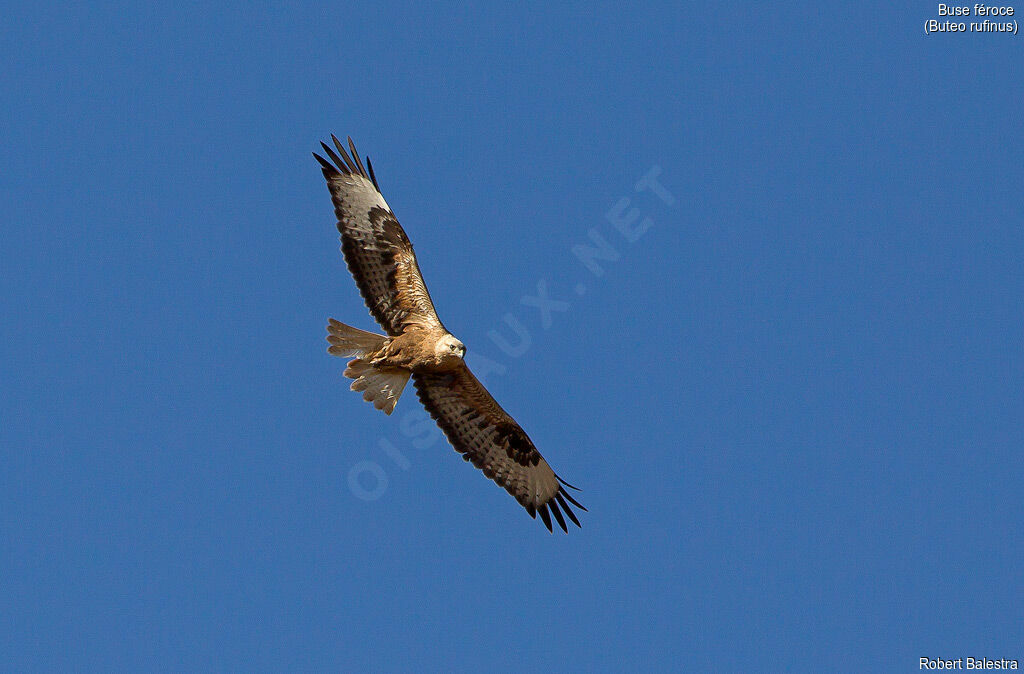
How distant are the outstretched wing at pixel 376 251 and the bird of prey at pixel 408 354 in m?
0.01

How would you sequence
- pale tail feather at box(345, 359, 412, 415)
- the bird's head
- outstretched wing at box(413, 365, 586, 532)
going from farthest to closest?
outstretched wing at box(413, 365, 586, 532) → pale tail feather at box(345, 359, 412, 415) → the bird's head

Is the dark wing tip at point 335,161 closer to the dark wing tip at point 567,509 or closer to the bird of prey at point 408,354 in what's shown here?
the bird of prey at point 408,354

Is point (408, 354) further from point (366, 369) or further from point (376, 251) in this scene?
point (376, 251)

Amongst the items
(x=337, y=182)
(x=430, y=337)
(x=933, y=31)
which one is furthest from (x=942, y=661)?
(x=337, y=182)

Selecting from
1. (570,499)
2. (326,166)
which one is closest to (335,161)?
(326,166)

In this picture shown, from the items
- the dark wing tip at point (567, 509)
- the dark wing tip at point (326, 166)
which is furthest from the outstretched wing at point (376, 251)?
the dark wing tip at point (567, 509)

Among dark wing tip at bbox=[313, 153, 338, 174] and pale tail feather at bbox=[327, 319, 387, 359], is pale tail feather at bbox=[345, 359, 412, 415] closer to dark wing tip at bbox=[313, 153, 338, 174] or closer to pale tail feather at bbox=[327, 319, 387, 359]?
pale tail feather at bbox=[327, 319, 387, 359]

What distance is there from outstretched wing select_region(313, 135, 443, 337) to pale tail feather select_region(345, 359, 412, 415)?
16.7 inches

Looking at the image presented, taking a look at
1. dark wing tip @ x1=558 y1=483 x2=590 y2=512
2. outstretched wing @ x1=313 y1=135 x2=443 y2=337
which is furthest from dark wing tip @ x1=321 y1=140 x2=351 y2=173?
dark wing tip @ x1=558 y1=483 x2=590 y2=512

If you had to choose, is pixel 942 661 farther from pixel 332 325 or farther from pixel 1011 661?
pixel 332 325

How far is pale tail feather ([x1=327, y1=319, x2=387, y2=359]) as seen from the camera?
10.7 meters

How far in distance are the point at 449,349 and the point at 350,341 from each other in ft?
3.29

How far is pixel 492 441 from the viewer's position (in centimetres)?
1165

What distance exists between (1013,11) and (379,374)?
320 inches
